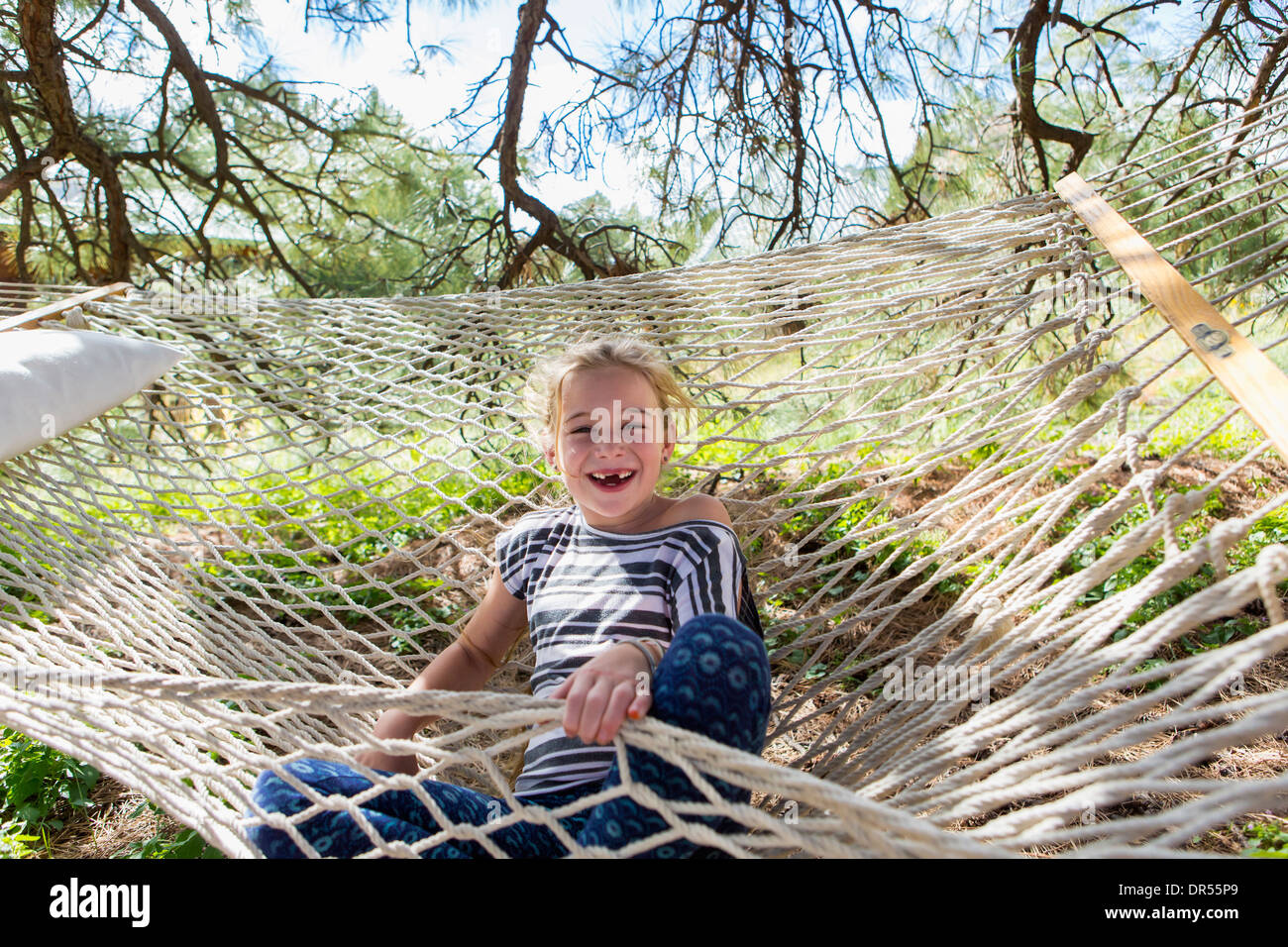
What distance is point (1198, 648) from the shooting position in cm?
167

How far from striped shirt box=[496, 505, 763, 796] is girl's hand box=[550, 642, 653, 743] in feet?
0.66

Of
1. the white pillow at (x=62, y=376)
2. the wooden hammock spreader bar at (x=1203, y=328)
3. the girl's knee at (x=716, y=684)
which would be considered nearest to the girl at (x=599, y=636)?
the girl's knee at (x=716, y=684)

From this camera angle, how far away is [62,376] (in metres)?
1.73

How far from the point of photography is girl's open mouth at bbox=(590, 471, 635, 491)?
3.84 ft

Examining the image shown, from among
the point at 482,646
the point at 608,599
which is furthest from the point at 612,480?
the point at 482,646

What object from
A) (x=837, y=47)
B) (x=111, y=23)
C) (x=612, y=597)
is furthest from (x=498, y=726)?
(x=111, y=23)

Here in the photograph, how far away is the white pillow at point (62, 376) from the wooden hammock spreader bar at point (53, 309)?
4cm

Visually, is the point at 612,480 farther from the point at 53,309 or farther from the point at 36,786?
the point at 53,309

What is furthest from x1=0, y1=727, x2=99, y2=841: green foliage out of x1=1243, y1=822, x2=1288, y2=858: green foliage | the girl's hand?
x1=1243, y1=822, x2=1288, y2=858: green foliage

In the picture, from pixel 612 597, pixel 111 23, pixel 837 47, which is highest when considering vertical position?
pixel 111 23

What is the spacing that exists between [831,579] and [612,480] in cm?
69

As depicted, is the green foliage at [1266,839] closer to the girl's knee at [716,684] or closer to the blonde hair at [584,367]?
the girl's knee at [716,684]
